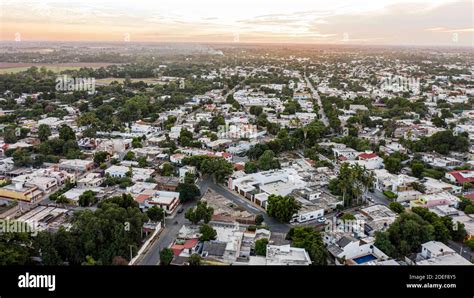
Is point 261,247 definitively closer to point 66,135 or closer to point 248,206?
point 248,206

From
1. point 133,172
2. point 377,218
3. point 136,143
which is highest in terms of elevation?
point 136,143

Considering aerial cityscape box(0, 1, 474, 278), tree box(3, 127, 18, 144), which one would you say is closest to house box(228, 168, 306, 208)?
aerial cityscape box(0, 1, 474, 278)

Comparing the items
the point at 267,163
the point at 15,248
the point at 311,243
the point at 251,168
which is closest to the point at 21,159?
the point at 15,248

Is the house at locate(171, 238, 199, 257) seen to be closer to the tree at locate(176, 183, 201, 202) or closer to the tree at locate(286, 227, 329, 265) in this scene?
the tree at locate(286, 227, 329, 265)

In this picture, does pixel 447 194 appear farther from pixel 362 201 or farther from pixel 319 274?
pixel 319 274

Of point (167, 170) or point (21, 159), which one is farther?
point (21, 159)
